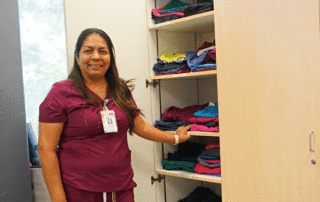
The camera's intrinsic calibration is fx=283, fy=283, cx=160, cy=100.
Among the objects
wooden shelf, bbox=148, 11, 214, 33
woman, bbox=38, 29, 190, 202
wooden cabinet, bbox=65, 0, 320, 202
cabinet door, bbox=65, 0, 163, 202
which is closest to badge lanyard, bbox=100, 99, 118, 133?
woman, bbox=38, 29, 190, 202

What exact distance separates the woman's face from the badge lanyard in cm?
20

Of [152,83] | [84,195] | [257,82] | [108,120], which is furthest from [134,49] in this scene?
[84,195]

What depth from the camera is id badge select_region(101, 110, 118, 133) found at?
56.1 inches

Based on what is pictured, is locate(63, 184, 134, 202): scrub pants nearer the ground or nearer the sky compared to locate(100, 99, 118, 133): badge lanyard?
nearer the ground

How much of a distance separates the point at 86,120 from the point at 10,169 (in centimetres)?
49

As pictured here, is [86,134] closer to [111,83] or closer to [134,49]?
[111,83]

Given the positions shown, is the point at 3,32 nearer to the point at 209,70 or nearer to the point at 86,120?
the point at 86,120

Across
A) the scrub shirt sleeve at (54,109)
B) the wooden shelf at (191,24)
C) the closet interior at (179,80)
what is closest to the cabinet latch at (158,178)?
the closet interior at (179,80)

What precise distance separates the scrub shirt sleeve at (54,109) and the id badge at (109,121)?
7.4 inches

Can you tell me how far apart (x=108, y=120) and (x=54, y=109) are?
264 mm

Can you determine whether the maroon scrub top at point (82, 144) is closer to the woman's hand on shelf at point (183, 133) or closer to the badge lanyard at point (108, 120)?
the badge lanyard at point (108, 120)

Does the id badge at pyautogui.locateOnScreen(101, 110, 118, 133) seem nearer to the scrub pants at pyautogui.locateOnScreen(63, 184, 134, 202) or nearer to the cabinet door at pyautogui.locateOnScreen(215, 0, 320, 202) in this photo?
the scrub pants at pyautogui.locateOnScreen(63, 184, 134, 202)

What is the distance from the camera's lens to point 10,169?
147cm

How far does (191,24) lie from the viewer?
2150mm
